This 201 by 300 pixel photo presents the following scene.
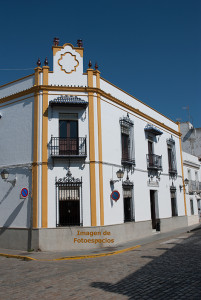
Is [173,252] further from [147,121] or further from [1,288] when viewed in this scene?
[147,121]

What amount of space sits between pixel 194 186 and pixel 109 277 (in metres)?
19.7

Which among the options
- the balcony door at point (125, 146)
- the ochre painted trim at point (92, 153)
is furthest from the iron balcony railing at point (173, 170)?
the ochre painted trim at point (92, 153)

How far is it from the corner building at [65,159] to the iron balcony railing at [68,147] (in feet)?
0.15

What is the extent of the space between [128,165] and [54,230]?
5545mm

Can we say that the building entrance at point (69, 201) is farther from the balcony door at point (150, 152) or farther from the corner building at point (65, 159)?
the balcony door at point (150, 152)

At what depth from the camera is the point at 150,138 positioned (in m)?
18.8

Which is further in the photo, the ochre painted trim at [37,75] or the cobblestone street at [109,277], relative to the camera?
the ochre painted trim at [37,75]

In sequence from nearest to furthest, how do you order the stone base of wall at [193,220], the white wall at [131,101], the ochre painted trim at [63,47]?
the ochre painted trim at [63,47] → the white wall at [131,101] → the stone base of wall at [193,220]

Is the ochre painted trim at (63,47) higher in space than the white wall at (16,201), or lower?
higher

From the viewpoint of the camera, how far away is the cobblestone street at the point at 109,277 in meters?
6.37

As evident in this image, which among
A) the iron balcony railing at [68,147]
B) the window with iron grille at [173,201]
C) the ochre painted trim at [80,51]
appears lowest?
the window with iron grille at [173,201]

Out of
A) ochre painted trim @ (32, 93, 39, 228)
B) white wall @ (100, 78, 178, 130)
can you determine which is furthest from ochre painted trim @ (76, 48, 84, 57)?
ochre painted trim @ (32, 93, 39, 228)

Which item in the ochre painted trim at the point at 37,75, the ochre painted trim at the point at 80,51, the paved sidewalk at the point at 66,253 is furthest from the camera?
the ochre painted trim at the point at 80,51

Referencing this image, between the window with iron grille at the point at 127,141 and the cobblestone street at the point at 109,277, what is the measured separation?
5.76m
